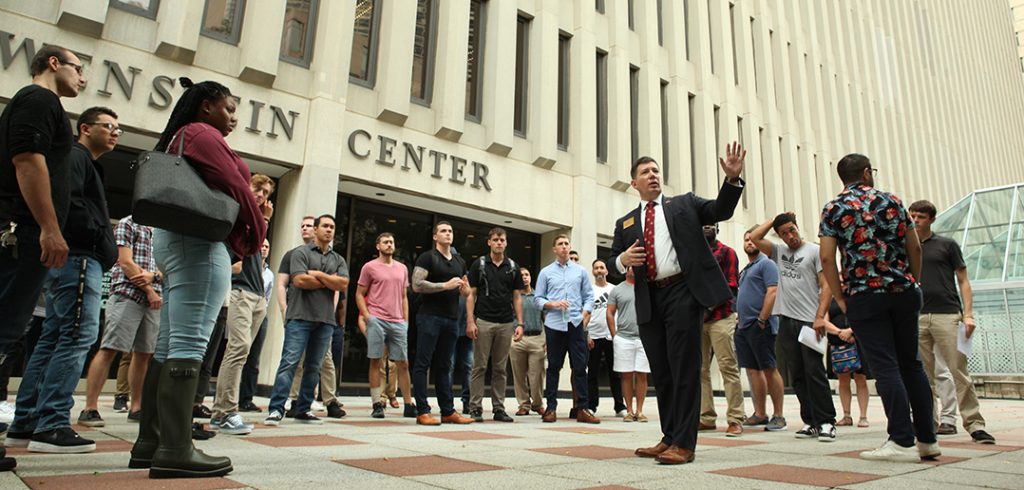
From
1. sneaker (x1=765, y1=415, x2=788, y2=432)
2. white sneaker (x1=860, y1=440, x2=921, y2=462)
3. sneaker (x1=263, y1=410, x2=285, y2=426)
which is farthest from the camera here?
sneaker (x1=765, y1=415, x2=788, y2=432)

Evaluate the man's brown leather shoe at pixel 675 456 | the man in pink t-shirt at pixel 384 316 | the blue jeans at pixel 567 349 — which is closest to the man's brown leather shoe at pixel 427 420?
the man in pink t-shirt at pixel 384 316

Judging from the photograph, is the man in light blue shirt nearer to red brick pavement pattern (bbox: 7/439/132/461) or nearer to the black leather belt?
the black leather belt

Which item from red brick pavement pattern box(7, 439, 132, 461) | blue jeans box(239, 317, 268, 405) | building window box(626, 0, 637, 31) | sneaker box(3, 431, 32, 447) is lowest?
red brick pavement pattern box(7, 439, 132, 461)

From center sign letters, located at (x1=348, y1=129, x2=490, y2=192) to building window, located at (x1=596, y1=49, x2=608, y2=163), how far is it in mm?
3904

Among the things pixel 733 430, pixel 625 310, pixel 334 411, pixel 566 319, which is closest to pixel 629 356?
pixel 625 310

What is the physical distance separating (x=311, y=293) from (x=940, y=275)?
5.86 meters

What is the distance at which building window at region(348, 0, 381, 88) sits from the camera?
38.4 ft

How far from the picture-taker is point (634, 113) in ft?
53.9

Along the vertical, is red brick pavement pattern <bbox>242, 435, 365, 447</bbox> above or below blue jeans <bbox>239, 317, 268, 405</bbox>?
below

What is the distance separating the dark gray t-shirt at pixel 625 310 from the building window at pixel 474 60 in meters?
6.22

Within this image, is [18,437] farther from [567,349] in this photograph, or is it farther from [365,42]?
[365,42]

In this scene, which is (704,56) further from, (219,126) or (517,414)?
(219,126)

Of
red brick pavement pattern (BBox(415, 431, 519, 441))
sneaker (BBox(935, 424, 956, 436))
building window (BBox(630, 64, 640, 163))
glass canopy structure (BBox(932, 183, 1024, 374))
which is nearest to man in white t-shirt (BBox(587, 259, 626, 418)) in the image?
red brick pavement pattern (BBox(415, 431, 519, 441))

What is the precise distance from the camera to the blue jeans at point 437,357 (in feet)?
21.0
